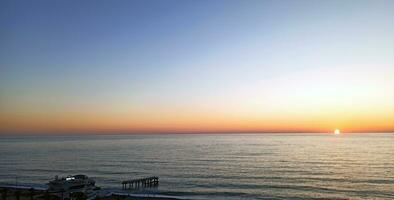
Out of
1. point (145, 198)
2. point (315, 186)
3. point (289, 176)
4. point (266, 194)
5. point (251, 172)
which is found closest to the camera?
point (145, 198)

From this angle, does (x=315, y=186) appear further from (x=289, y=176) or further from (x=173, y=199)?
(x=173, y=199)

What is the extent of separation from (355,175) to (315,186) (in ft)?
56.7

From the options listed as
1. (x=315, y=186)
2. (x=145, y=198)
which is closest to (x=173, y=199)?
(x=145, y=198)

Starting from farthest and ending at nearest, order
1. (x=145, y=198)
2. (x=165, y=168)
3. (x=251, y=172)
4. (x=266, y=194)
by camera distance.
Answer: (x=165, y=168)
(x=251, y=172)
(x=266, y=194)
(x=145, y=198)

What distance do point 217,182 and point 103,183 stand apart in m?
19.6

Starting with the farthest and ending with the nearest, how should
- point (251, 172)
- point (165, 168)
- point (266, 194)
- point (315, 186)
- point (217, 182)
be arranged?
point (165, 168) < point (251, 172) < point (217, 182) < point (315, 186) < point (266, 194)

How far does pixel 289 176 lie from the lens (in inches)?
2566

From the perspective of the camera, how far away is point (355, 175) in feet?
220

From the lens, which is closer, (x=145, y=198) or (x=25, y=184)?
(x=145, y=198)

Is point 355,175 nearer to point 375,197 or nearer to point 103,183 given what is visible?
point 375,197

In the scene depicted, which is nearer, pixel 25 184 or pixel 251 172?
pixel 25 184

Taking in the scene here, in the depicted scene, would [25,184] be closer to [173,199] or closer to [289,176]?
[173,199]

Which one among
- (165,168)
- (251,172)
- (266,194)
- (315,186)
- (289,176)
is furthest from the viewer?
(165,168)

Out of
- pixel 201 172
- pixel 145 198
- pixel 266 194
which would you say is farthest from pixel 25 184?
pixel 266 194
